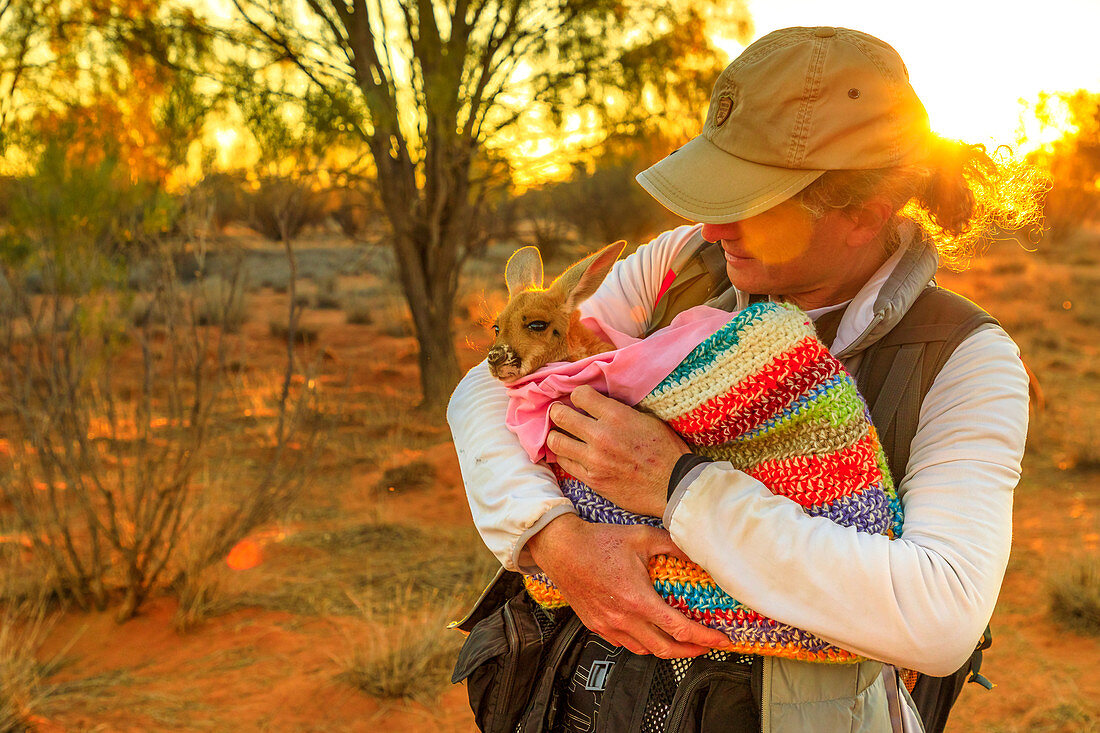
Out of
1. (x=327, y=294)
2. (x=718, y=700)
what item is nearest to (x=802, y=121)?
(x=718, y=700)

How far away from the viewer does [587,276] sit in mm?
2154

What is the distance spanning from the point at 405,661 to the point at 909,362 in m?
3.76

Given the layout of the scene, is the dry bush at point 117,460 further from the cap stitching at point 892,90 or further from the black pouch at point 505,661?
the cap stitching at point 892,90

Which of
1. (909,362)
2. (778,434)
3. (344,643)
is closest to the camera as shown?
(778,434)

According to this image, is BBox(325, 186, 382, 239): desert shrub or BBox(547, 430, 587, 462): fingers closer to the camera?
BBox(547, 430, 587, 462): fingers

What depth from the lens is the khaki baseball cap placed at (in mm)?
1713

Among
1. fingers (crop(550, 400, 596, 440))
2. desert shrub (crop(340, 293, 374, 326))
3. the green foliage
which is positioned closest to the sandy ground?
fingers (crop(550, 400, 596, 440))

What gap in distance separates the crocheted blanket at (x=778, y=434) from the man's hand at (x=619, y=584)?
0.12 ft

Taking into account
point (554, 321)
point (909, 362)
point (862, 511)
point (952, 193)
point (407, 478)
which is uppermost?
point (952, 193)

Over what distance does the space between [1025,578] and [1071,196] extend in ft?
129

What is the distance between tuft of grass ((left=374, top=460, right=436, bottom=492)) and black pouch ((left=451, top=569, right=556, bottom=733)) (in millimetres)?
6370

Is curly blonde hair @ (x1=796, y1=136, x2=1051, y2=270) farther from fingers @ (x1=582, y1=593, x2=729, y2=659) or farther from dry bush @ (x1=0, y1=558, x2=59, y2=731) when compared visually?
dry bush @ (x1=0, y1=558, x2=59, y2=731)

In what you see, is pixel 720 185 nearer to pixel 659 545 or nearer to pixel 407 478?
pixel 659 545

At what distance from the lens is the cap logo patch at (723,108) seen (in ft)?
6.15
